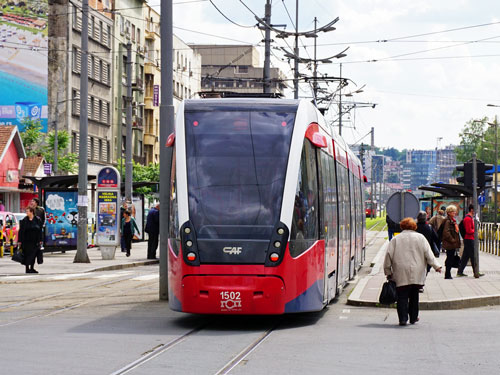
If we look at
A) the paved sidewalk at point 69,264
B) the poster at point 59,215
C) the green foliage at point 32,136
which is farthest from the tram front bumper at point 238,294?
the green foliage at point 32,136

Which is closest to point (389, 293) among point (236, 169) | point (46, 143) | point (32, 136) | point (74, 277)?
point (236, 169)

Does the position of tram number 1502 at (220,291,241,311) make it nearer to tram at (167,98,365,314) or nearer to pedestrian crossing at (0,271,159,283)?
tram at (167,98,365,314)

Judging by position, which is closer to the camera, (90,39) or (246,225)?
(246,225)

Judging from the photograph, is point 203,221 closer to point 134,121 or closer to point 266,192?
point 266,192

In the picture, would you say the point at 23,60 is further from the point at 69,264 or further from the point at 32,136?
the point at 69,264

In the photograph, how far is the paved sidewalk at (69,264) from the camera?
1148 inches

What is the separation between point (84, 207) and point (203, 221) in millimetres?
17851

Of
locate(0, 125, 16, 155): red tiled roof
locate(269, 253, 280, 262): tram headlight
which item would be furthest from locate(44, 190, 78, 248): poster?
locate(0, 125, 16, 155): red tiled roof

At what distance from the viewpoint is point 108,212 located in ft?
117

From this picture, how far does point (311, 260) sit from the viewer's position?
49.6 feet

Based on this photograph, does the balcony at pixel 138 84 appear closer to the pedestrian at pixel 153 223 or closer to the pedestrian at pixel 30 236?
the pedestrian at pixel 153 223

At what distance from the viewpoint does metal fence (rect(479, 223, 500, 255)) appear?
44438 mm

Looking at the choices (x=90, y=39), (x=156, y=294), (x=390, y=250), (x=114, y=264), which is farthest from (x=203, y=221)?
(x=90, y=39)

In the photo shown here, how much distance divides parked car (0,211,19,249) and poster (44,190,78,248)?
284cm
